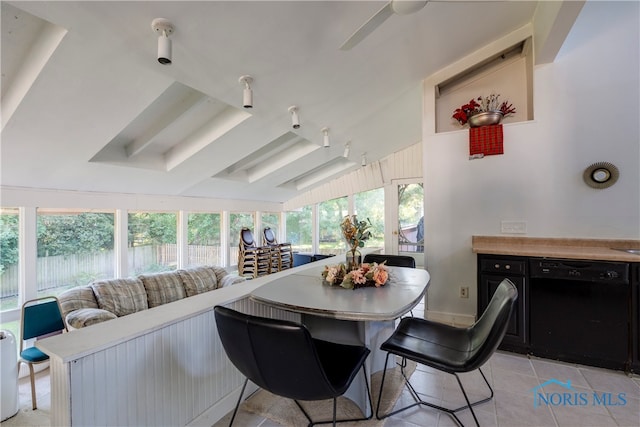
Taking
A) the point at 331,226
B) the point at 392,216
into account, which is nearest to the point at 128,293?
the point at 392,216

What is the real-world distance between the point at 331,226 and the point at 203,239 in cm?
339

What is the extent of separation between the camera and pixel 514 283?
2521 millimetres

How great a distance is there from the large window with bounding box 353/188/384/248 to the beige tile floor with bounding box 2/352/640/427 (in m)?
4.03

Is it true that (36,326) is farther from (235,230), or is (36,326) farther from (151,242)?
(235,230)

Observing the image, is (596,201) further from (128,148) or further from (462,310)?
(128,148)

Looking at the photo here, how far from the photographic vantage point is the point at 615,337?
2225 millimetres

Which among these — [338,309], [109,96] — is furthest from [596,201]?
[109,96]

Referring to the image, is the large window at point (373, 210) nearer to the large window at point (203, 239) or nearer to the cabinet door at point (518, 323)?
the large window at point (203, 239)

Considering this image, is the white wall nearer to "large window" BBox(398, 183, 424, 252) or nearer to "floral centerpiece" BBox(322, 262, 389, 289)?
"floral centerpiece" BBox(322, 262, 389, 289)

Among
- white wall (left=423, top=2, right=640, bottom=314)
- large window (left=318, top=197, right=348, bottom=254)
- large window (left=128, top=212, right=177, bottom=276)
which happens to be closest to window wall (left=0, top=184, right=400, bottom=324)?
large window (left=128, top=212, right=177, bottom=276)

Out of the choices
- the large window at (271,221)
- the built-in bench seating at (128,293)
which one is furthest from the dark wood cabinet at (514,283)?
the large window at (271,221)

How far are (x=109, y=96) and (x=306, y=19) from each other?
5.56ft

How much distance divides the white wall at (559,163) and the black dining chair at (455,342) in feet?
5.07

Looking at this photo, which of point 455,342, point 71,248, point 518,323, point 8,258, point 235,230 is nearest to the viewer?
point 455,342
